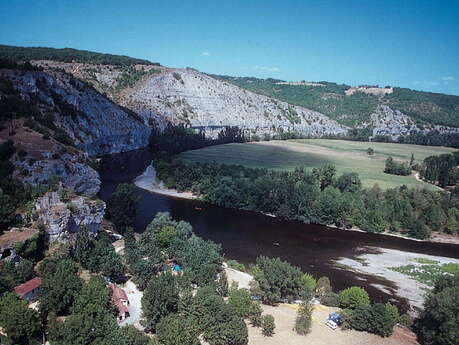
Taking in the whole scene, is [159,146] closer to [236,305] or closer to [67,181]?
[67,181]

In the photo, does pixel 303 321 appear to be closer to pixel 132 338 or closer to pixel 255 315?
pixel 255 315

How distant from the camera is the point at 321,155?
461 ft

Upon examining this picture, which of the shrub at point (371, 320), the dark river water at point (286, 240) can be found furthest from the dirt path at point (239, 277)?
the shrub at point (371, 320)

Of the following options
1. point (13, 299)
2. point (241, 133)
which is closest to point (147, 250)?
point (13, 299)

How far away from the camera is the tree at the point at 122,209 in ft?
208

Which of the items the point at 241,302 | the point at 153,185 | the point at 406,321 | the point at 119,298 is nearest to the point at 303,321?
the point at 241,302

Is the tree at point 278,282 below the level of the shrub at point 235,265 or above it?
above

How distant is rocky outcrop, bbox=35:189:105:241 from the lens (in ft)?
157

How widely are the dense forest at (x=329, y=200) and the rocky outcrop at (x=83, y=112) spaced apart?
37941 mm

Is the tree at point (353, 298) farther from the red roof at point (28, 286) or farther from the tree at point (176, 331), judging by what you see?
the red roof at point (28, 286)

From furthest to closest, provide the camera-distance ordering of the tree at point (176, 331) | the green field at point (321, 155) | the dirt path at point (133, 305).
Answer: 1. the green field at point (321, 155)
2. the dirt path at point (133, 305)
3. the tree at point (176, 331)

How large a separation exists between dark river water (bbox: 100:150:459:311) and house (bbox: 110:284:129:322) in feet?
65.2

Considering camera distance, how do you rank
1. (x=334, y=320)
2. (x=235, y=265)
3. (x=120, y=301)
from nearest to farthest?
(x=120, y=301)
(x=334, y=320)
(x=235, y=265)

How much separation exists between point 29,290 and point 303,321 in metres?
26.0
